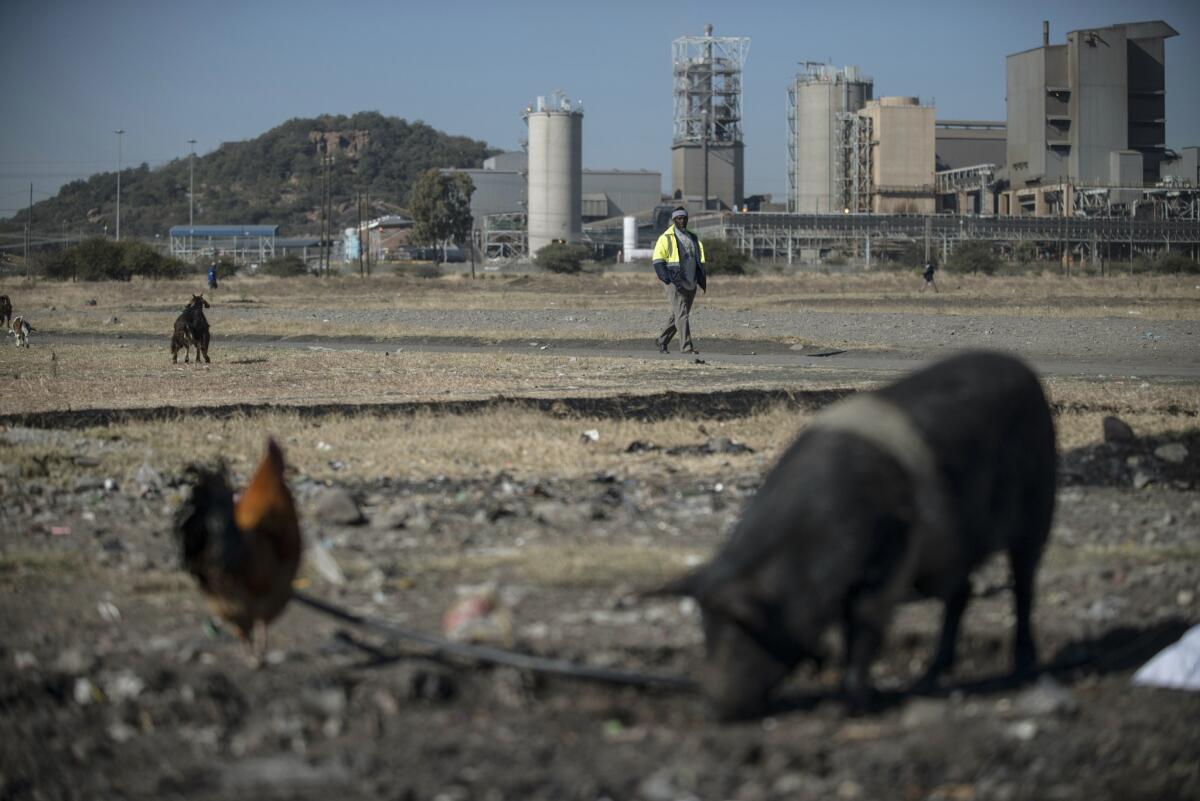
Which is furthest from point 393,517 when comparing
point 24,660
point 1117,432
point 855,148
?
point 855,148

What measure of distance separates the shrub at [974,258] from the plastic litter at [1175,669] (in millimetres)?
67285

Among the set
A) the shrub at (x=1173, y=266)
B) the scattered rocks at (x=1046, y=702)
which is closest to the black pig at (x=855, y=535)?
the scattered rocks at (x=1046, y=702)

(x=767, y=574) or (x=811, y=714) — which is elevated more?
(x=767, y=574)

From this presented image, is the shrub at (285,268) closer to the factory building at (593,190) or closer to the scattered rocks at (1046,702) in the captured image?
the factory building at (593,190)

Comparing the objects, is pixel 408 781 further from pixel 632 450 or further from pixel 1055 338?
pixel 1055 338

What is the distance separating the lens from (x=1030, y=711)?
16.9 ft

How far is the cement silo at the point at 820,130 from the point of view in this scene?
106m

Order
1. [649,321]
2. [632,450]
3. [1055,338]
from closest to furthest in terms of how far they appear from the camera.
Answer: [632,450]
[1055,338]
[649,321]

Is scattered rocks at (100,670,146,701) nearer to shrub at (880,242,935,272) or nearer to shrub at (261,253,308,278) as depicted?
shrub at (880,242,935,272)

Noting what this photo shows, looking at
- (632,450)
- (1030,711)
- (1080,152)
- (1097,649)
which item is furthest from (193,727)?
(1080,152)

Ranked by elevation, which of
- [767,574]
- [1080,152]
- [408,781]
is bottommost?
[408,781]

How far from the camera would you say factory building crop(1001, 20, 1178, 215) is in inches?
3415

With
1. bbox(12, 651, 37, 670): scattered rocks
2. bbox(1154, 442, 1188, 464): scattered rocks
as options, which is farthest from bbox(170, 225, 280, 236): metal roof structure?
bbox(12, 651, 37, 670): scattered rocks

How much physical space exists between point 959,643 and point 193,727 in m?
3.03
